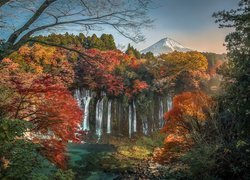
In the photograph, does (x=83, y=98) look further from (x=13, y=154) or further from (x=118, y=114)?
(x=13, y=154)

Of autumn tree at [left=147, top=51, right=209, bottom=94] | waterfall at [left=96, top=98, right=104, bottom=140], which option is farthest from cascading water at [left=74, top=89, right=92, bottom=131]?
autumn tree at [left=147, top=51, right=209, bottom=94]

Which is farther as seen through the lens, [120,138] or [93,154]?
[120,138]

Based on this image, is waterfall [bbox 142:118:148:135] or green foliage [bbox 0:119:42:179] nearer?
green foliage [bbox 0:119:42:179]

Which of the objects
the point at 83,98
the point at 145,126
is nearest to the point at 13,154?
the point at 145,126

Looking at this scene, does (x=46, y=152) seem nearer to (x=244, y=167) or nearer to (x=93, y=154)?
(x=244, y=167)

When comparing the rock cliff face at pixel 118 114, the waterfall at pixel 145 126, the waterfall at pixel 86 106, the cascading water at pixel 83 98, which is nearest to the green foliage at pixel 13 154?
the rock cliff face at pixel 118 114

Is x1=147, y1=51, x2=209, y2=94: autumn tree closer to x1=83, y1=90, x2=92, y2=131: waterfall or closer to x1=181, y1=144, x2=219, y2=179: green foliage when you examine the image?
x1=83, y1=90, x2=92, y2=131: waterfall

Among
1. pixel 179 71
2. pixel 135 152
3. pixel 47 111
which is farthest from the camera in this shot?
pixel 179 71

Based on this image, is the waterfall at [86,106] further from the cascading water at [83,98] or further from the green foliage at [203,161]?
the green foliage at [203,161]

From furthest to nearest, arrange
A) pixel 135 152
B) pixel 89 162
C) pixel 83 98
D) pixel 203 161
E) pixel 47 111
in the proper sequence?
1. pixel 83 98
2. pixel 135 152
3. pixel 89 162
4. pixel 203 161
5. pixel 47 111

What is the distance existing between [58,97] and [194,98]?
7.18 metres

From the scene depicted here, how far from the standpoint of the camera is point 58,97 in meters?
8.52

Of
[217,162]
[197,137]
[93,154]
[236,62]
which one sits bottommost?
[93,154]

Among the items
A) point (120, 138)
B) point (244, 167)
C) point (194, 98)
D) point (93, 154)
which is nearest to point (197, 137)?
point (244, 167)
